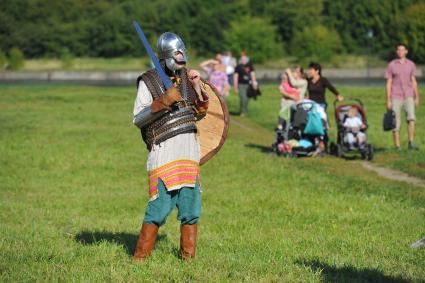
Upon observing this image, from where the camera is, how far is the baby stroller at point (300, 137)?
18031 millimetres

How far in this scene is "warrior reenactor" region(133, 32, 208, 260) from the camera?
25.5 ft

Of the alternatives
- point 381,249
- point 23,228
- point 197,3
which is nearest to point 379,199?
point 381,249

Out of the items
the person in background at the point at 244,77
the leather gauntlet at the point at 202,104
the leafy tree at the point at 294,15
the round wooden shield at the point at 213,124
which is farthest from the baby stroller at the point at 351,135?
the leafy tree at the point at 294,15

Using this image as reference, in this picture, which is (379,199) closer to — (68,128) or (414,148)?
(414,148)

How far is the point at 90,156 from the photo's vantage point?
1797cm

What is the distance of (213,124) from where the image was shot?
27.6 ft

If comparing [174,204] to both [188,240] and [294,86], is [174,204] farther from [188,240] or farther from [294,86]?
[294,86]

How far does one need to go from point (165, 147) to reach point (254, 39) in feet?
276

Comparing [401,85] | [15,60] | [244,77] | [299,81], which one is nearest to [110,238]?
[401,85]

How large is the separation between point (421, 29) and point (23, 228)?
2970 inches

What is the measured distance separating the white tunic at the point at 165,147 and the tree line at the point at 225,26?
76.2 m

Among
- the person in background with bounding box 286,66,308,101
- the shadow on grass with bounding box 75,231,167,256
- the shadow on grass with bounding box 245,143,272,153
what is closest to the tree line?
the shadow on grass with bounding box 245,143,272,153

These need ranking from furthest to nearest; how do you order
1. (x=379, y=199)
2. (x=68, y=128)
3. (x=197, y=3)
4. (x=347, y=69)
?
(x=197, y=3) → (x=347, y=69) → (x=68, y=128) → (x=379, y=199)

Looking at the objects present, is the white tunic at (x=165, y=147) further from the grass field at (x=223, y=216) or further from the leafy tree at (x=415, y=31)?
the leafy tree at (x=415, y=31)
